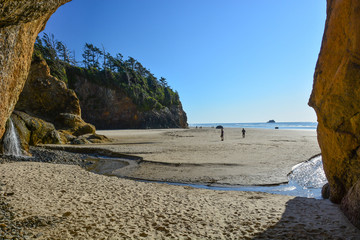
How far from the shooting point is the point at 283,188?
974 cm

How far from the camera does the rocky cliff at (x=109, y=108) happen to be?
56.2m

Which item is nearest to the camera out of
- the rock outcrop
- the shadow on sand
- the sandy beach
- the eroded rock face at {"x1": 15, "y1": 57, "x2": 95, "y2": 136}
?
the shadow on sand

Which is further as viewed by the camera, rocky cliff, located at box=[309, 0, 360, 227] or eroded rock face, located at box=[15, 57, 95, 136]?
eroded rock face, located at box=[15, 57, 95, 136]

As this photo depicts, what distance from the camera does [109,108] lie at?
58.7m

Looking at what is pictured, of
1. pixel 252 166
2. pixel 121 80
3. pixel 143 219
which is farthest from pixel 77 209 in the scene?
pixel 121 80

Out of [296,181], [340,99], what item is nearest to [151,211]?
[340,99]

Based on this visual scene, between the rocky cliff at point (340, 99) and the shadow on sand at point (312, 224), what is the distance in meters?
0.37

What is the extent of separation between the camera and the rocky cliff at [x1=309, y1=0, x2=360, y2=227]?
5879 mm

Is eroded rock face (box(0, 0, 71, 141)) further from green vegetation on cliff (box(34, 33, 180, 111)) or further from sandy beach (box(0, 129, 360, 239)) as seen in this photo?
green vegetation on cliff (box(34, 33, 180, 111))

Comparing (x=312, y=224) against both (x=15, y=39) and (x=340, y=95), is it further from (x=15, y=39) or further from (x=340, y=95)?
(x=15, y=39)

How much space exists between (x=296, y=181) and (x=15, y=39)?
11.9 meters

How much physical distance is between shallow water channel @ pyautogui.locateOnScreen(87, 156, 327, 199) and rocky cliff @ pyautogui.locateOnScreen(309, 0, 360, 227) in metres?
1.73

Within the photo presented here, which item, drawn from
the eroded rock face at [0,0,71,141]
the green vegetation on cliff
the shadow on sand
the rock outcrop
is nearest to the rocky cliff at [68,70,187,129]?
the green vegetation on cliff

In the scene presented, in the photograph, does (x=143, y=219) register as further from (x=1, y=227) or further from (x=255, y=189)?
(x=255, y=189)
